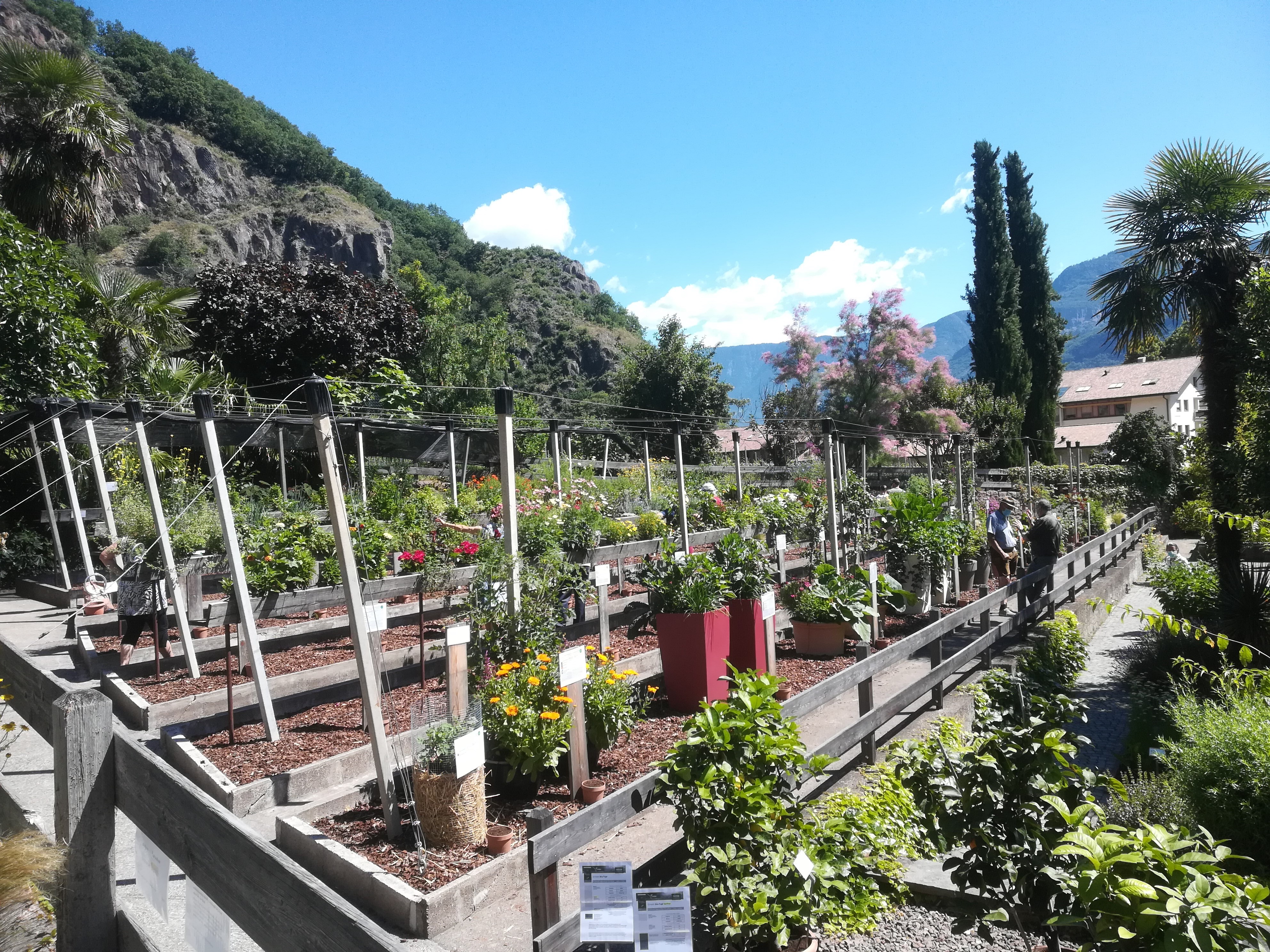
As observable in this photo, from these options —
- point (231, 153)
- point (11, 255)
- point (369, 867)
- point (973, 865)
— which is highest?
point (231, 153)

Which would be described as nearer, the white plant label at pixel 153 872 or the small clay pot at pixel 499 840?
the white plant label at pixel 153 872

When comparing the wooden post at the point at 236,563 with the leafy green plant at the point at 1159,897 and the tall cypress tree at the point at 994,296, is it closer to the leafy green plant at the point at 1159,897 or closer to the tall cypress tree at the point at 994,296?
the leafy green plant at the point at 1159,897

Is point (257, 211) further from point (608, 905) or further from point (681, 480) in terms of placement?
point (608, 905)

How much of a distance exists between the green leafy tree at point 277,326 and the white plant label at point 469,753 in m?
18.4

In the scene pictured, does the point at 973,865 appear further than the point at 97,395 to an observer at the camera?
No

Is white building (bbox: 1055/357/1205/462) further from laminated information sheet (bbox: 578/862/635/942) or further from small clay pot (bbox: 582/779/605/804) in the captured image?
laminated information sheet (bbox: 578/862/635/942)

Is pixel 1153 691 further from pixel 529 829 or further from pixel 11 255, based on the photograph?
pixel 11 255

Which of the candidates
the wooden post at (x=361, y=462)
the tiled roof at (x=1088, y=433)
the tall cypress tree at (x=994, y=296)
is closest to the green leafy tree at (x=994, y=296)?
the tall cypress tree at (x=994, y=296)

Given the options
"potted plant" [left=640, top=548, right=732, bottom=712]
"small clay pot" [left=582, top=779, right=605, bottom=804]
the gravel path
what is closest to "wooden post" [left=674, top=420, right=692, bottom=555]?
"potted plant" [left=640, top=548, right=732, bottom=712]

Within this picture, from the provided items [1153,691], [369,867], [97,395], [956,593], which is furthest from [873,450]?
[369,867]

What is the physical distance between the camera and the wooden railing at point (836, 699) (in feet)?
8.29

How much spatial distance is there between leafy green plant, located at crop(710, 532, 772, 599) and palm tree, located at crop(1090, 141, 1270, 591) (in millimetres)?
5306

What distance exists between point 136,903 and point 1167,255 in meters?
11.3

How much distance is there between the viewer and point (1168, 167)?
895 centimetres
